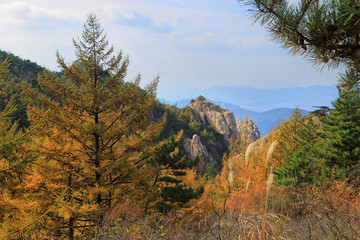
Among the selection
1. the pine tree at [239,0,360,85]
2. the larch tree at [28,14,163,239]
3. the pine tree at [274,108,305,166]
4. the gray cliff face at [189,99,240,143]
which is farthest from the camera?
the gray cliff face at [189,99,240,143]

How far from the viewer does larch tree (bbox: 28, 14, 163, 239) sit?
28.2ft

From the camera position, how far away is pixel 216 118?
8806 cm

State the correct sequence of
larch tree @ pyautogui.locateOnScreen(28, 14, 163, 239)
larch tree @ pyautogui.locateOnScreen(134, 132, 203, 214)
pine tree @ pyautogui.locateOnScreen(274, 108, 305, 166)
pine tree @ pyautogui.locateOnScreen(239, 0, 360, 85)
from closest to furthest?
pine tree @ pyautogui.locateOnScreen(239, 0, 360, 85) → larch tree @ pyautogui.locateOnScreen(28, 14, 163, 239) → larch tree @ pyautogui.locateOnScreen(134, 132, 203, 214) → pine tree @ pyautogui.locateOnScreen(274, 108, 305, 166)

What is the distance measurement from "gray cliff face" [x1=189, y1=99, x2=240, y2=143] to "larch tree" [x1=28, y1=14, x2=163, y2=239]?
253ft

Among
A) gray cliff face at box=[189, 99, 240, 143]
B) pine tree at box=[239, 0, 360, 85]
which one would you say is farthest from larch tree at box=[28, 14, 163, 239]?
gray cliff face at box=[189, 99, 240, 143]

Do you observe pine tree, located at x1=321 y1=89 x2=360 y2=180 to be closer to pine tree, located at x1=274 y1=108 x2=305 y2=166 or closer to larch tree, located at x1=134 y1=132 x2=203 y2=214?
pine tree, located at x1=274 y1=108 x2=305 y2=166

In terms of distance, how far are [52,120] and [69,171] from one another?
217 centimetres

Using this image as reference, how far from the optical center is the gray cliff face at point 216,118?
8638 centimetres

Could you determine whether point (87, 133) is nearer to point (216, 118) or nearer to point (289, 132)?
point (289, 132)

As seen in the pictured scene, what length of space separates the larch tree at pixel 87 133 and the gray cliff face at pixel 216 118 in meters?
77.3

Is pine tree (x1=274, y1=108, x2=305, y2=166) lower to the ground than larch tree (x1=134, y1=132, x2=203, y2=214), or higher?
higher

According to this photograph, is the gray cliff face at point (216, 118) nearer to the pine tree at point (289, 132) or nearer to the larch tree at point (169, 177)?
the pine tree at point (289, 132)

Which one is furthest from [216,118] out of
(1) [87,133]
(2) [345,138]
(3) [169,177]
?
(1) [87,133]

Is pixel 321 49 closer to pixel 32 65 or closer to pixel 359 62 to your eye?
pixel 359 62
